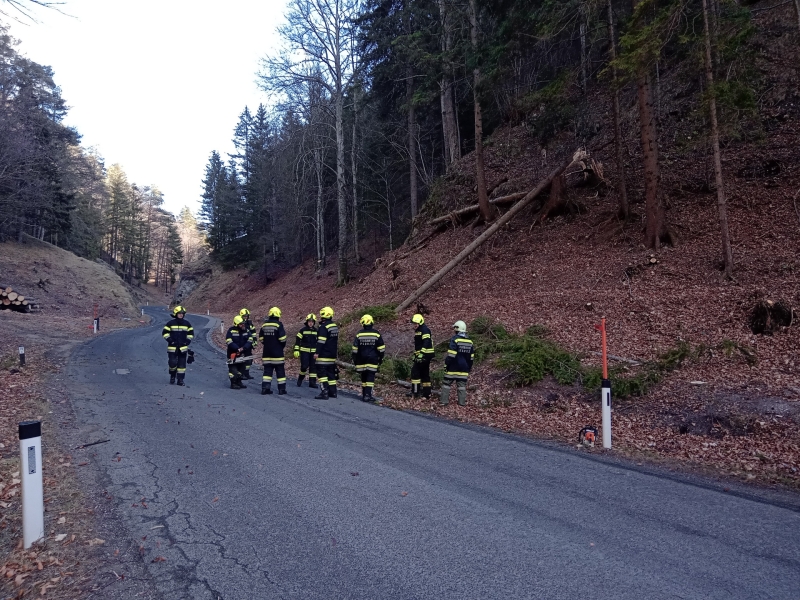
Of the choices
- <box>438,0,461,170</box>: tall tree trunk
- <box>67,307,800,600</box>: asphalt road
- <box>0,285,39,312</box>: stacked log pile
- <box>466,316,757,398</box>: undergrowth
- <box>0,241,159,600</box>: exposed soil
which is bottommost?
<box>67,307,800,600</box>: asphalt road

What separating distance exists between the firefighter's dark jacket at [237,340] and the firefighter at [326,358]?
2.48 m

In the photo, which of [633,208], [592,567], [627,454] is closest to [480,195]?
[633,208]

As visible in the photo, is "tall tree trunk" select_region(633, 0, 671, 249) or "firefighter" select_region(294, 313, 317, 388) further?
"tall tree trunk" select_region(633, 0, 671, 249)

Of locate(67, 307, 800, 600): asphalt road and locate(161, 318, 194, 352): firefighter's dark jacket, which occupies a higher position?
locate(161, 318, 194, 352): firefighter's dark jacket

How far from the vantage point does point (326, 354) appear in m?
11.7

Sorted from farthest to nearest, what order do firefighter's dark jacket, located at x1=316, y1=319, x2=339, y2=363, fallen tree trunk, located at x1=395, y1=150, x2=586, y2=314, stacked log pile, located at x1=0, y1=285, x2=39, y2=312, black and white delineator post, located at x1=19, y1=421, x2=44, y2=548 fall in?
stacked log pile, located at x1=0, y1=285, x2=39, y2=312
fallen tree trunk, located at x1=395, y1=150, x2=586, y2=314
firefighter's dark jacket, located at x1=316, y1=319, x2=339, y2=363
black and white delineator post, located at x1=19, y1=421, x2=44, y2=548

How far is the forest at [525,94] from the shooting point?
12328 millimetres

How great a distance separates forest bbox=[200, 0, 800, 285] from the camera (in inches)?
485

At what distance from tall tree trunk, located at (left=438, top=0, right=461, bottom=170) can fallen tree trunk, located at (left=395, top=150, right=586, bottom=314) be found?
5864 mm

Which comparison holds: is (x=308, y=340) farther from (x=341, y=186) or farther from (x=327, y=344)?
(x=341, y=186)

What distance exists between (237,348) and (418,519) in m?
9.30

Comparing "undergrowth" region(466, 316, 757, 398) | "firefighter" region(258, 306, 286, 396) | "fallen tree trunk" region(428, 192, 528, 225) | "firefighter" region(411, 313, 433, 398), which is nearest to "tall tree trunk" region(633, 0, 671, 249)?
"undergrowth" region(466, 316, 757, 398)

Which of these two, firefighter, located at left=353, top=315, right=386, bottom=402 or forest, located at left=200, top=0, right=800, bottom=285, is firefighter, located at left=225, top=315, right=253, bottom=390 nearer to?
firefighter, located at left=353, top=315, right=386, bottom=402

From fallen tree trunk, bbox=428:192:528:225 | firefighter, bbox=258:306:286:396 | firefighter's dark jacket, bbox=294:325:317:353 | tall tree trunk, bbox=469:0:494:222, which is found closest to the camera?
firefighter, bbox=258:306:286:396
